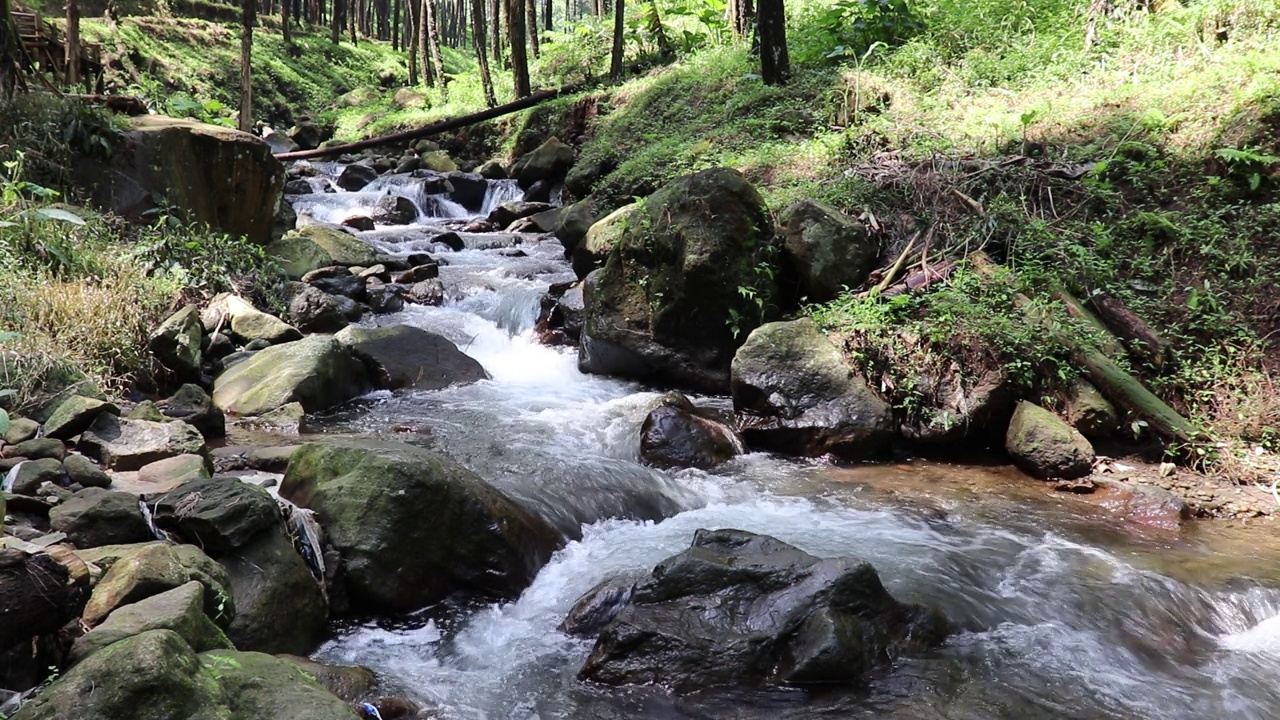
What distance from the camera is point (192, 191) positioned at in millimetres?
10531

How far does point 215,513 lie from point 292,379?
3.90 meters

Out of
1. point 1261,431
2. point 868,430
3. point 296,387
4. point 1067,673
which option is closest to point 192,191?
point 296,387

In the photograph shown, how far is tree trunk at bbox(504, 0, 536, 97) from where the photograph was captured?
19.9m

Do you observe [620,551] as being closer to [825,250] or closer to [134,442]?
[134,442]

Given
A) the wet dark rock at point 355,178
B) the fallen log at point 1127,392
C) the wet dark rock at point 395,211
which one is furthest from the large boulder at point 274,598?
the wet dark rock at point 355,178

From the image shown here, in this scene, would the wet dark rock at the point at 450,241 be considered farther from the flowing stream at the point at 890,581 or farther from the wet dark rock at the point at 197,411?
the wet dark rock at the point at 197,411

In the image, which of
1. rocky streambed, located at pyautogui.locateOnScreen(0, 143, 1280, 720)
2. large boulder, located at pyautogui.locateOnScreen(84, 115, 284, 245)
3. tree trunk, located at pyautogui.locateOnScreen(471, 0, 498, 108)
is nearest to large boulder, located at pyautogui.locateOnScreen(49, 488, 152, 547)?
rocky streambed, located at pyautogui.locateOnScreen(0, 143, 1280, 720)

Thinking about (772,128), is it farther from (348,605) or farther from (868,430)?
(348,605)

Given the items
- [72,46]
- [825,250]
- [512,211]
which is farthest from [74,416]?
[512,211]

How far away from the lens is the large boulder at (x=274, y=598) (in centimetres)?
408

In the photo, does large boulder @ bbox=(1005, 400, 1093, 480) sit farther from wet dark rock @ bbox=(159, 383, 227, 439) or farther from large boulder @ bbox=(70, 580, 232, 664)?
wet dark rock @ bbox=(159, 383, 227, 439)

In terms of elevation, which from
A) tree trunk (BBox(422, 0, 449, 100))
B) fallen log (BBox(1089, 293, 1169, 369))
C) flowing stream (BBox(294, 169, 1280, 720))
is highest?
tree trunk (BBox(422, 0, 449, 100))

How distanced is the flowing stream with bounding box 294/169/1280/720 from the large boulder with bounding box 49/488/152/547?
1166mm

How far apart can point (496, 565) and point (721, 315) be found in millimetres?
4754
